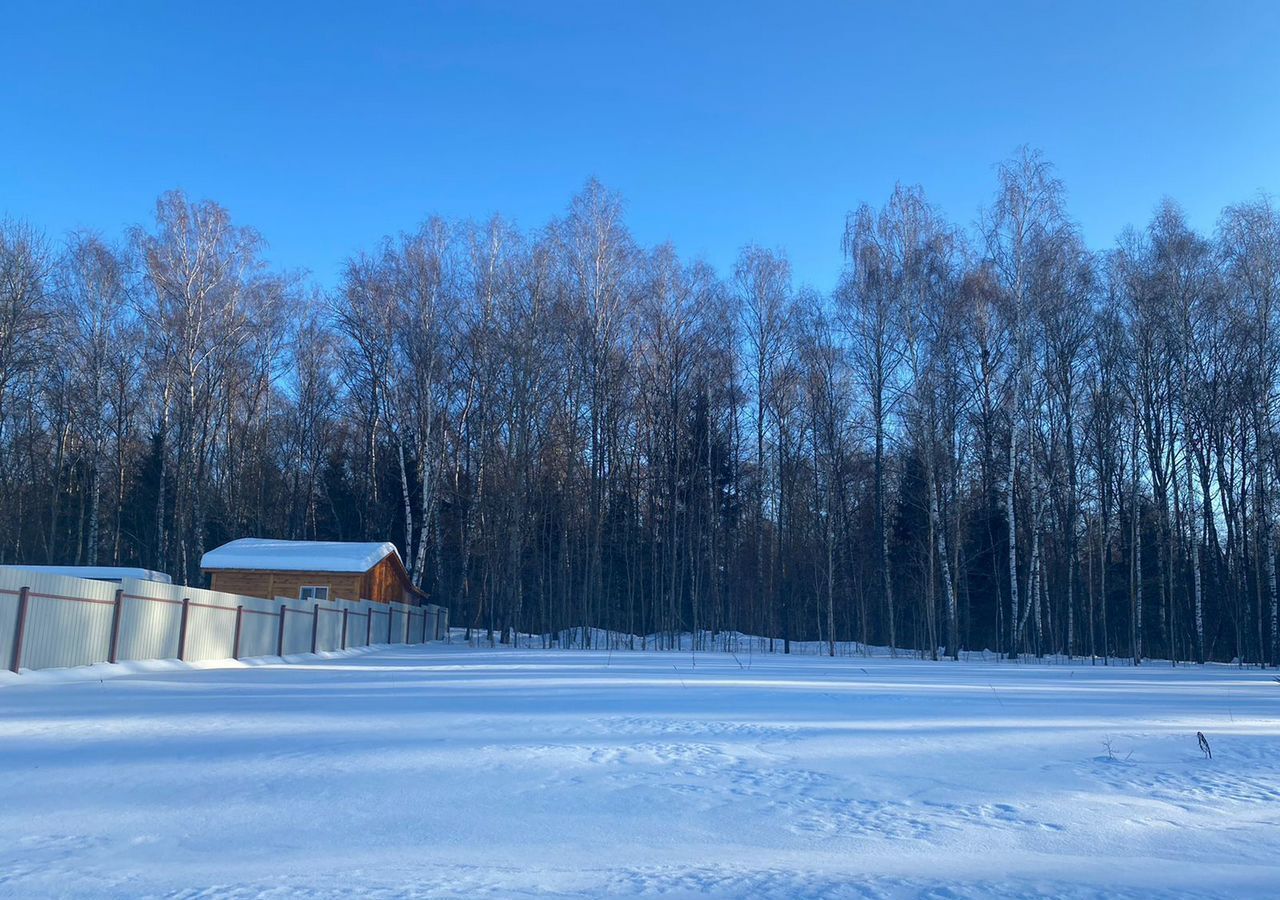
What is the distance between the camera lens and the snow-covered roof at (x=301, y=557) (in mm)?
31438

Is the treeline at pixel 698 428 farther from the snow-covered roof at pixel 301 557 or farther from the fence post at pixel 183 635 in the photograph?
the fence post at pixel 183 635

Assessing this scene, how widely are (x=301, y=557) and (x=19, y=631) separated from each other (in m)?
18.6

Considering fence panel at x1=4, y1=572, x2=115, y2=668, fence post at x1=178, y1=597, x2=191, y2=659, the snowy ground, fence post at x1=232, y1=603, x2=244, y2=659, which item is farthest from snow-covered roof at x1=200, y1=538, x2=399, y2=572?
the snowy ground

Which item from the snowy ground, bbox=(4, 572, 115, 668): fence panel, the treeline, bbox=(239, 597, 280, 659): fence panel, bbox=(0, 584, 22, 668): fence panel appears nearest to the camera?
the snowy ground

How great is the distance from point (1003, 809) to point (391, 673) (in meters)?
13.3

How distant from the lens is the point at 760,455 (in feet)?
119

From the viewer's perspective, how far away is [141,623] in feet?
54.9

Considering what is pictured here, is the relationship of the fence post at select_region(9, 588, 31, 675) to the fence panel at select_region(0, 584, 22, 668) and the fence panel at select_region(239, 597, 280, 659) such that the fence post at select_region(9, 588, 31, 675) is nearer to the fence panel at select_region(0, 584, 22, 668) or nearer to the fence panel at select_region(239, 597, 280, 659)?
the fence panel at select_region(0, 584, 22, 668)

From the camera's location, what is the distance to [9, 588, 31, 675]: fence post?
13484 millimetres

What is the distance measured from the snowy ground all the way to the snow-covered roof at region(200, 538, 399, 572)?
19051 millimetres

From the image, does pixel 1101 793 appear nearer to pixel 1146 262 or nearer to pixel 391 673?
pixel 391 673

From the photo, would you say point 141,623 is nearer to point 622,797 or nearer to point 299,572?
point 622,797

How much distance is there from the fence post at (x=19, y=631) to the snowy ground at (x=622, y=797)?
43.9 inches

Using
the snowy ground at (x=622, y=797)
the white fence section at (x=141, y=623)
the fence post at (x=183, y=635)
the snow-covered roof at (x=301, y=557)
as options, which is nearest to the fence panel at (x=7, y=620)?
the white fence section at (x=141, y=623)
